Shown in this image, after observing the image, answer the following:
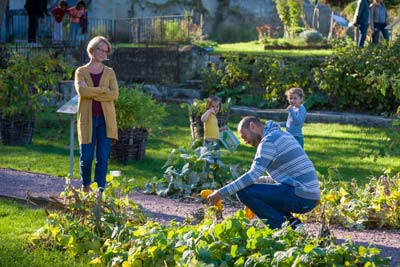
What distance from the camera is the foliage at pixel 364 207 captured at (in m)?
8.62

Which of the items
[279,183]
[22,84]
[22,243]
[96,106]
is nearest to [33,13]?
[22,84]

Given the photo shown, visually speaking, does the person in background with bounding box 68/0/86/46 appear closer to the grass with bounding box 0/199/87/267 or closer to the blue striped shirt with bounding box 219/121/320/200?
the grass with bounding box 0/199/87/267

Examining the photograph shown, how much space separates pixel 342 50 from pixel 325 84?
32.7 inches

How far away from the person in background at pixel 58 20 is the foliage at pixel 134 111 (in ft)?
36.7

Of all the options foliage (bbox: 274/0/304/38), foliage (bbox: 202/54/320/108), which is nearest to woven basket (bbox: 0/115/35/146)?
foliage (bbox: 202/54/320/108)

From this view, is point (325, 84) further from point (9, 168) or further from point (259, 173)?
point (259, 173)

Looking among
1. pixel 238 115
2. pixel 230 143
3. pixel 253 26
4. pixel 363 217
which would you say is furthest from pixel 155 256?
pixel 253 26

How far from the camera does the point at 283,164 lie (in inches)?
283

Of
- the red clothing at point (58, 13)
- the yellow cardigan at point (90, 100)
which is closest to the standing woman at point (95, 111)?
the yellow cardigan at point (90, 100)

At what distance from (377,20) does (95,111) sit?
569 inches

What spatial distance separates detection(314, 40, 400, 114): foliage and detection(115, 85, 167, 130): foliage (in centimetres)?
681

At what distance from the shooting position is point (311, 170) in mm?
7250

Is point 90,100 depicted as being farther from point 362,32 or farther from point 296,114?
point 362,32

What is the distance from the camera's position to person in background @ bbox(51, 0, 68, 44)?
23781 mm
